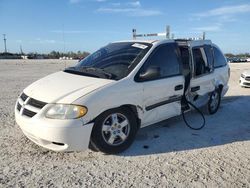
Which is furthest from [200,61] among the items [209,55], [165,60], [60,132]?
[60,132]

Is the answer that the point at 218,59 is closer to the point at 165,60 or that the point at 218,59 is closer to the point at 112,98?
the point at 165,60

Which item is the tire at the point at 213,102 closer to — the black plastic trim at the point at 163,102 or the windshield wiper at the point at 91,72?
the black plastic trim at the point at 163,102

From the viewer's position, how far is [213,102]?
7070 millimetres

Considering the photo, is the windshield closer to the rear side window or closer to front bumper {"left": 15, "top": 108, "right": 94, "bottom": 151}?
front bumper {"left": 15, "top": 108, "right": 94, "bottom": 151}

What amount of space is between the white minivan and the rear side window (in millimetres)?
1206

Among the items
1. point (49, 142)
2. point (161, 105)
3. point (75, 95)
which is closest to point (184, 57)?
point (161, 105)

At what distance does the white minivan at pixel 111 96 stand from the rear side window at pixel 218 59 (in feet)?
3.96

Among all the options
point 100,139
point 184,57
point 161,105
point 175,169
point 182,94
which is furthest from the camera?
point 184,57

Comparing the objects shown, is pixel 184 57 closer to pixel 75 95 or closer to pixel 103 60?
pixel 103 60

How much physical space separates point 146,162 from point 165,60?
2036mm

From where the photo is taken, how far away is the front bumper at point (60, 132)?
152 inches

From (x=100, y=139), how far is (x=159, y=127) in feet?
6.43

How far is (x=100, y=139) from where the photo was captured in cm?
422

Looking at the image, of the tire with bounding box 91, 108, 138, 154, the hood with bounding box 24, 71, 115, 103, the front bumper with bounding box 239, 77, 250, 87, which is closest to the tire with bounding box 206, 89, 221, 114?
the tire with bounding box 91, 108, 138, 154
